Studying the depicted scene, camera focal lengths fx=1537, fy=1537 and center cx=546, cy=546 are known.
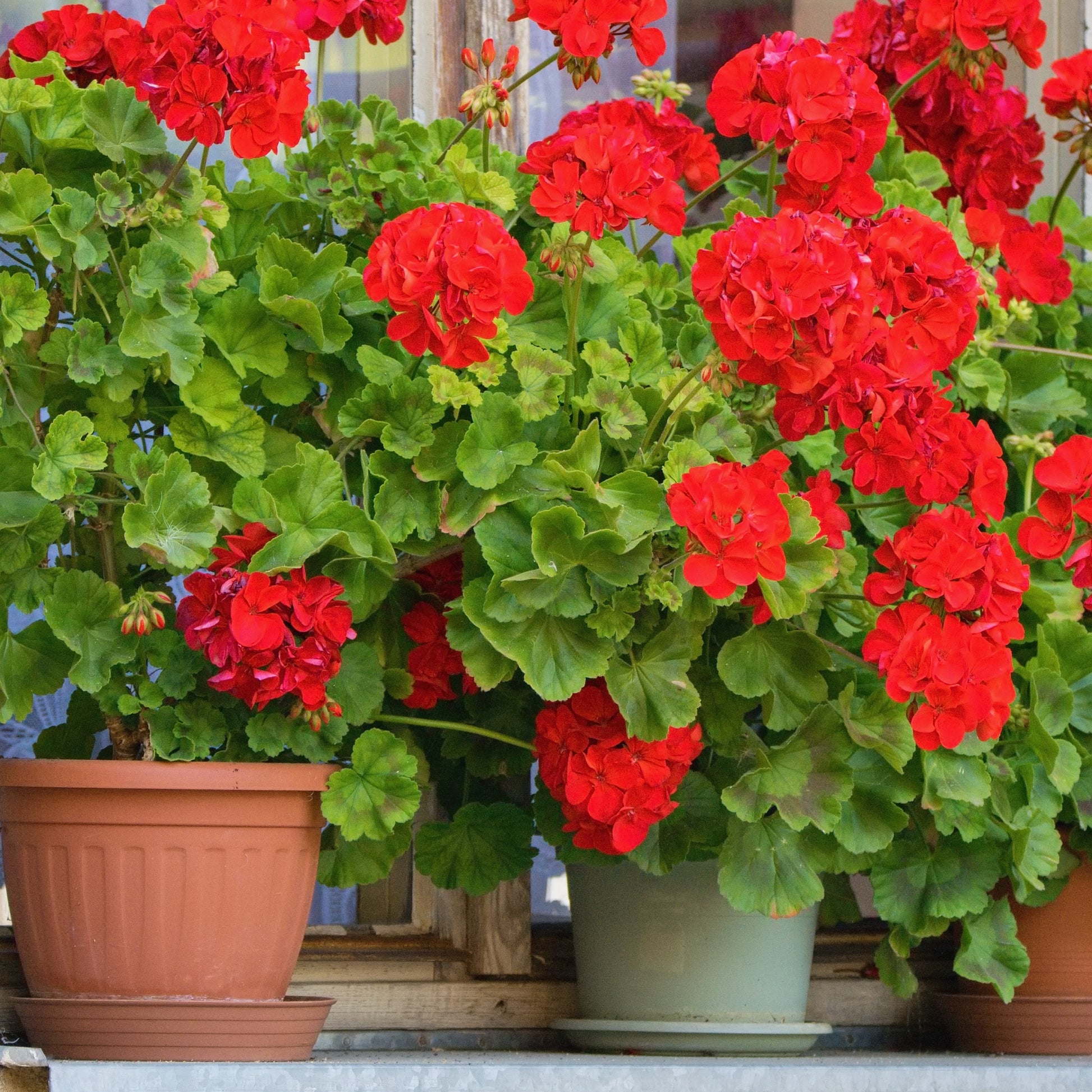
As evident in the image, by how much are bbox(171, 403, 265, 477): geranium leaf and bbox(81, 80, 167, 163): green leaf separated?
21 cm

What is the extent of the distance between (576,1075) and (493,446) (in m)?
0.49

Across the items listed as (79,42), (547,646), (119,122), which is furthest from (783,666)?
(79,42)

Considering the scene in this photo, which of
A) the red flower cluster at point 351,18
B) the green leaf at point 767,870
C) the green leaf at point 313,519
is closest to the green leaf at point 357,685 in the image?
the green leaf at point 313,519

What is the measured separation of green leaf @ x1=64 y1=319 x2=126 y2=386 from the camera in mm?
1152

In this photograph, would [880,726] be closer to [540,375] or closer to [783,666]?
[783,666]

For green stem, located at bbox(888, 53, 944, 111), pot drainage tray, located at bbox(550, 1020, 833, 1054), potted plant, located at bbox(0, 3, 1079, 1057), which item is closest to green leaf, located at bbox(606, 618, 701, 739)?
potted plant, located at bbox(0, 3, 1079, 1057)

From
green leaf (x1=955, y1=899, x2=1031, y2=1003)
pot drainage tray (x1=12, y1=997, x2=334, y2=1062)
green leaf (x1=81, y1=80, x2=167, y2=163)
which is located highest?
green leaf (x1=81, y1=80, x2=167, y2=163)

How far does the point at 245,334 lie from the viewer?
1263 mm

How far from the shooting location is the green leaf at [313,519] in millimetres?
1143

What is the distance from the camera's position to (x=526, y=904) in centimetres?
160

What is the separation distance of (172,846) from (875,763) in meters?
0.60

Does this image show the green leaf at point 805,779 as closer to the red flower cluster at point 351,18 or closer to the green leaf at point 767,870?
the green leaf at point 767,870

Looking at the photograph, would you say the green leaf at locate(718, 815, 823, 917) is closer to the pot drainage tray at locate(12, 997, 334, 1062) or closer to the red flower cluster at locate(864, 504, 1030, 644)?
the red flower cluster at locate(864, 504, 1030, 644)

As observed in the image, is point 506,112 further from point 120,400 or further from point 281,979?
point 281,979
